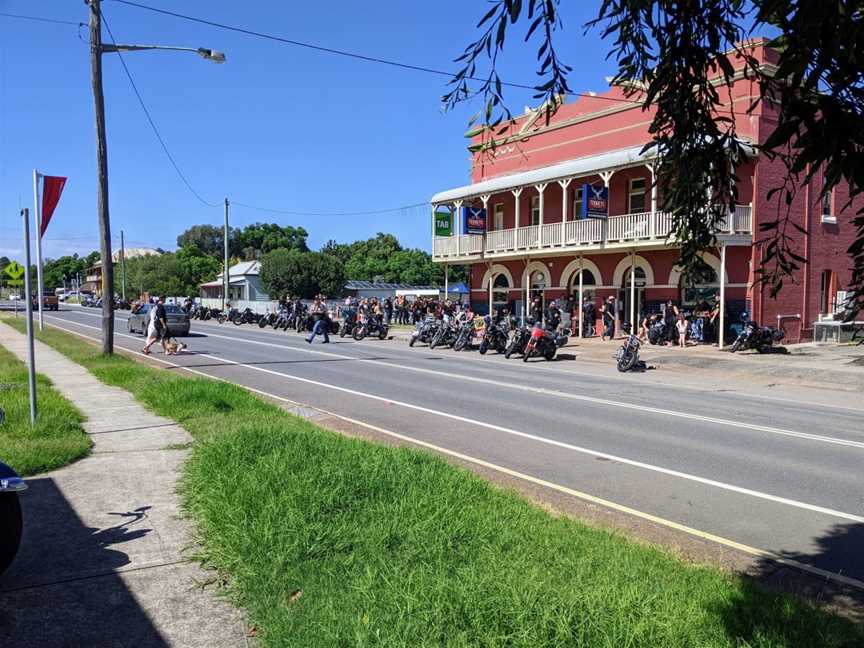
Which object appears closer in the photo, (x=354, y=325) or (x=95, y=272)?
(x=354, y=325)

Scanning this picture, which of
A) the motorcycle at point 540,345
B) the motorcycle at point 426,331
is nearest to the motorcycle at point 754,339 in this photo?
the motorcycle at point 540,345

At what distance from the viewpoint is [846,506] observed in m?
6.33

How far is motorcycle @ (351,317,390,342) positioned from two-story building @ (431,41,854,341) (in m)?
5.67

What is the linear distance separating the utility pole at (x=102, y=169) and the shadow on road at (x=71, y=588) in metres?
13.9

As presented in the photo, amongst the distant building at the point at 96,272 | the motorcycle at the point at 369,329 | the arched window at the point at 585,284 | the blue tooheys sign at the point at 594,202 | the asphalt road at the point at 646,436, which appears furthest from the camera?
the distant building at the point at 96,272

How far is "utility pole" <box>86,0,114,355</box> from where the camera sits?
17.5 meters

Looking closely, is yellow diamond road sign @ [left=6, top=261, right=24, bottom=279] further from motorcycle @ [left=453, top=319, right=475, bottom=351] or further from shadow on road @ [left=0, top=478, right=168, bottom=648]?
shadow on road @ [left=0, top=478, right=168, bottom=648]

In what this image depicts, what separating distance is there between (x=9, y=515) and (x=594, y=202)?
23759 millimetres

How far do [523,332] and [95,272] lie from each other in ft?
474

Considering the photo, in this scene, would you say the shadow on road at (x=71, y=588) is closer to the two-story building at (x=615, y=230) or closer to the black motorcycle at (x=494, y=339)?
the two-story building at (x=615, y=230)

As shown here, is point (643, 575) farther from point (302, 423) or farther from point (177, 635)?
point (302, 423)

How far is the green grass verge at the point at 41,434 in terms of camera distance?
6949 mm

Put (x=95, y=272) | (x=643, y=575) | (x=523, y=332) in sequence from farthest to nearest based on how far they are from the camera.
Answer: (x=95, y=272), (x=523, y=332), (x=643, y=575)

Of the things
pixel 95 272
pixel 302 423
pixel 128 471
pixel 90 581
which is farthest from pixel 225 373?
pixel 95 272
